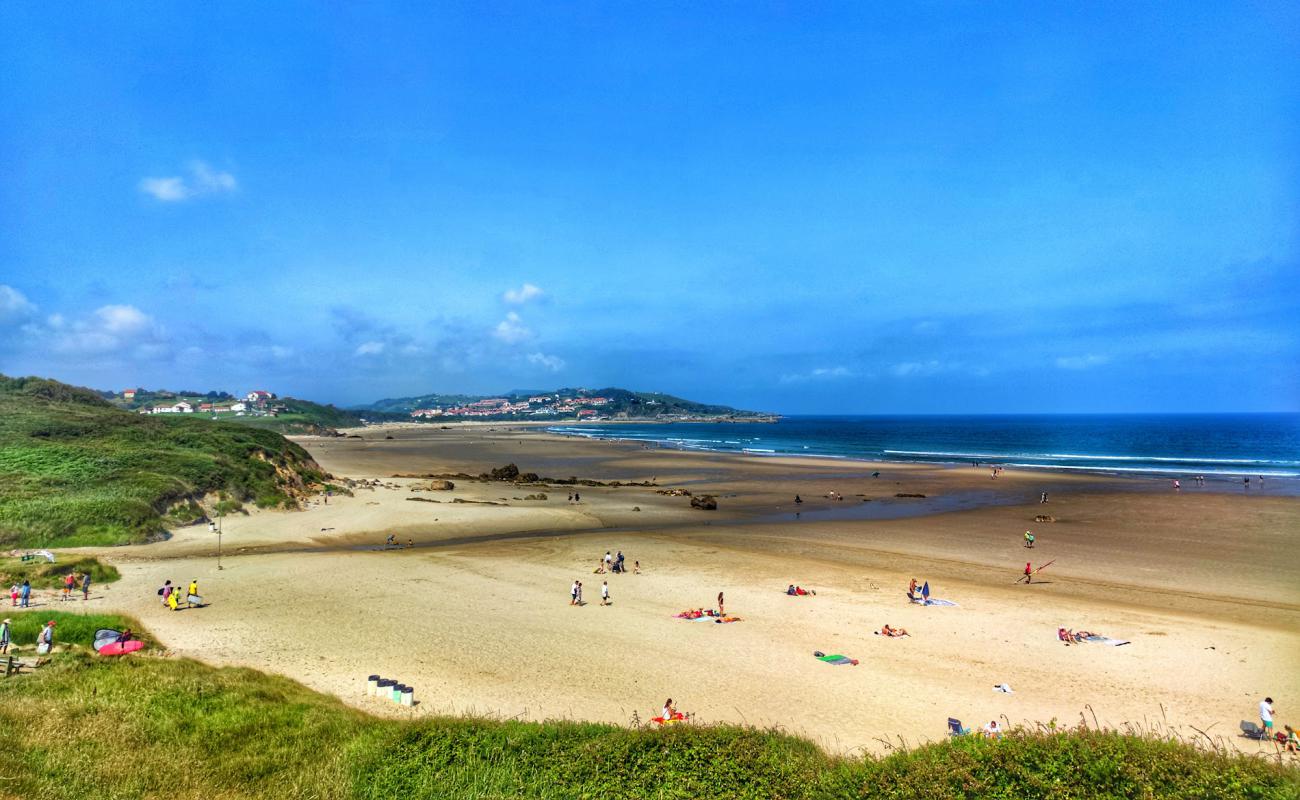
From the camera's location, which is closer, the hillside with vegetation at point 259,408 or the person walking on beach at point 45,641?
the person walking on beach at point 45,641

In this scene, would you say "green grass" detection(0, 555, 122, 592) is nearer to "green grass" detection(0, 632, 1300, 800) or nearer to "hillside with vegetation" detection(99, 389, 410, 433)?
"green grass" detection(0, 632, 1300, 800)

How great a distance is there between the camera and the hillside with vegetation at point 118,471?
25.9 meters

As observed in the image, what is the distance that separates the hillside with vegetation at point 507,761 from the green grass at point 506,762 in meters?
0.02

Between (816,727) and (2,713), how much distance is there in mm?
11877

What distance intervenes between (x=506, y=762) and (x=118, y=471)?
113 feet

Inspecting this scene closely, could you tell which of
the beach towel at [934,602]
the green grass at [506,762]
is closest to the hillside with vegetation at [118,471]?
the green grass at [506,762]

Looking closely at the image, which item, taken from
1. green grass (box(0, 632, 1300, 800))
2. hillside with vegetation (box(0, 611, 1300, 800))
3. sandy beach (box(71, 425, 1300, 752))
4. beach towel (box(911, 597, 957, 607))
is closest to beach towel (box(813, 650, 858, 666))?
sandy beach (box(71, 425, 1300, 752))

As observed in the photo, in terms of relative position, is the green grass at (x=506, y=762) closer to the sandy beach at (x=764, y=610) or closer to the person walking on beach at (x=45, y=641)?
the sandy beach at (x=764, y=610)

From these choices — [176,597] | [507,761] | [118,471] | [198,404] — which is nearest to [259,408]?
[198,404]

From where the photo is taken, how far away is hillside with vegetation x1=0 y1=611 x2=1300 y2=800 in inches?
257

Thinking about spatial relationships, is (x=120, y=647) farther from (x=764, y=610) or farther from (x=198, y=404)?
(x=198, y=404)

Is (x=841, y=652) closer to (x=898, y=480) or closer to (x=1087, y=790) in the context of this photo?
(x=1087, y=790)

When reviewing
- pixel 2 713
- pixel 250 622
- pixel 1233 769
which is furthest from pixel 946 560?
pixel 2 713

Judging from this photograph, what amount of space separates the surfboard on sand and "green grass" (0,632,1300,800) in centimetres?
402
